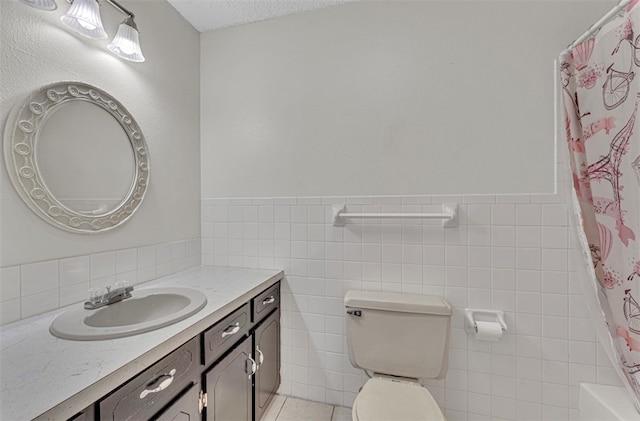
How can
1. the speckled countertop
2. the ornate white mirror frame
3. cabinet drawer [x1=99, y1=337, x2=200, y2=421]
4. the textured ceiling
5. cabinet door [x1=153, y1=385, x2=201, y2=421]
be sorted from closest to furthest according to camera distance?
the speckled countertop, cabinet drawer [x1=99, y1=337, x2=200, y2=421], cabinet door [x1=153, y1=385, x2=201, y2=421], the ornate white mirror frame, the textured ceiling

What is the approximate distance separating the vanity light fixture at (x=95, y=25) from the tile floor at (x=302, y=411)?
2.01 metres

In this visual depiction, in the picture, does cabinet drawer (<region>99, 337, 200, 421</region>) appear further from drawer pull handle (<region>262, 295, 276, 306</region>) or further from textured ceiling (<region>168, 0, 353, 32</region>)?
textured ceiling (<region>168, 0, 353, 32</region>)

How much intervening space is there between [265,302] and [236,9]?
69.6 inches

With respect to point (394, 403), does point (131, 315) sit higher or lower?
higher

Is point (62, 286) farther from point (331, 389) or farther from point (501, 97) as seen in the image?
point (501, 97)

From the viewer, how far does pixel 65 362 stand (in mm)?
673

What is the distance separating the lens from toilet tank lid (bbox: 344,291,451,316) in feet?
4.08

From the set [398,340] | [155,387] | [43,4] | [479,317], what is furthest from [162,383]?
[479,317]

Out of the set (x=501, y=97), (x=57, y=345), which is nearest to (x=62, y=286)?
(x=57, y=345)

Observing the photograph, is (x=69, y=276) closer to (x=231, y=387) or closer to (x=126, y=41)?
(x=231, y=387)

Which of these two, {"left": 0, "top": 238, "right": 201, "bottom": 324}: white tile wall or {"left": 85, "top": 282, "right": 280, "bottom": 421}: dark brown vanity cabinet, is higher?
{"left": 0, "top": 238, "right": 201, "bottom": 324}: white tile wall

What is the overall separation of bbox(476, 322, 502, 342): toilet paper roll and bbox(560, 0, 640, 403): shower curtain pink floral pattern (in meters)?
0.41

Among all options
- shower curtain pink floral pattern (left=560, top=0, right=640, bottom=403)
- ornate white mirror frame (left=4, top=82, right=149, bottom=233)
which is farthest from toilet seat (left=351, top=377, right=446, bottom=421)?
ornate white mirror frame (left=4, top=82, right=149, bottom=233)

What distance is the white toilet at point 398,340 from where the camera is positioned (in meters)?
1.22
